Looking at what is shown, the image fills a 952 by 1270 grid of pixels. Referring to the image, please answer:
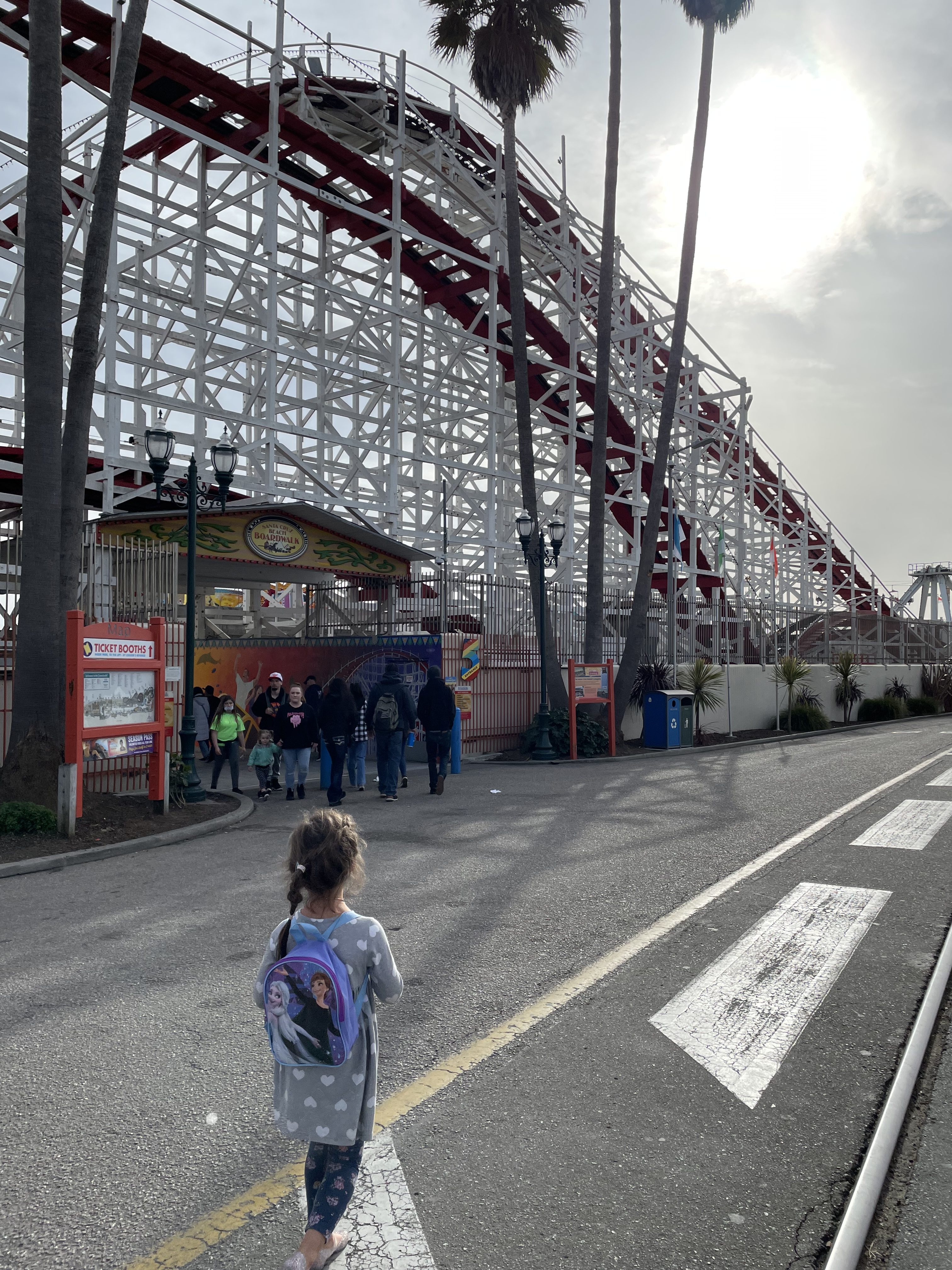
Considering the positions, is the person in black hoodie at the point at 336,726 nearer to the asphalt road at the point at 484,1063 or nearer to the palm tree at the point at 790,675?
the asphalt road at the point at 484,1063

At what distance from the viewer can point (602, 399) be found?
1973cm

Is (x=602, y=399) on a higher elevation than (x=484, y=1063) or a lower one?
higher

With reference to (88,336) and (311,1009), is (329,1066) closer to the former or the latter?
(311,1009)

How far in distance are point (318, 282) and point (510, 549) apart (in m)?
9.63

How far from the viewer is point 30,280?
1002cm

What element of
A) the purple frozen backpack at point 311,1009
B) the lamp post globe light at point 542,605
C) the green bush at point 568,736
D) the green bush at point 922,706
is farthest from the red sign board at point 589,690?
the green bush at point 922,706

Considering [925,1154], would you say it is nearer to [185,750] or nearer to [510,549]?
[185,750]

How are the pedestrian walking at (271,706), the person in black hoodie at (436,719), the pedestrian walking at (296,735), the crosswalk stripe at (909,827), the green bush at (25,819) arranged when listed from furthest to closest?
the pedestrian walking at (271,706) < the person in black hoodie at (436,719) < the pedestrian walking at (296,735) < the green bush at (25,819) < the crosswalk stripe at (909,827)

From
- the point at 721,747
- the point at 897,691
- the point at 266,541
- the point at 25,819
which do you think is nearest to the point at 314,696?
the point at 25,819

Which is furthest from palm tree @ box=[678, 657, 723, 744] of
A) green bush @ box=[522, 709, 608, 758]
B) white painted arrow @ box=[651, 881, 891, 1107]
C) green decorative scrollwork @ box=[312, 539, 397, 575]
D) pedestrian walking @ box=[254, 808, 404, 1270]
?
pedestrian walking @ box=[254, 808, 404, 1270]

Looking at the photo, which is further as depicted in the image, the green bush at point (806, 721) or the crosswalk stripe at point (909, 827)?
the green bush at point (806, 721)

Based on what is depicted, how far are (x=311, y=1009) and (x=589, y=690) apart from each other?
15.8 m

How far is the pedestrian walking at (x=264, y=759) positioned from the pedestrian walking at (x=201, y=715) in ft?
3.70

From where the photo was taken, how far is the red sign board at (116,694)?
31.1 ft
